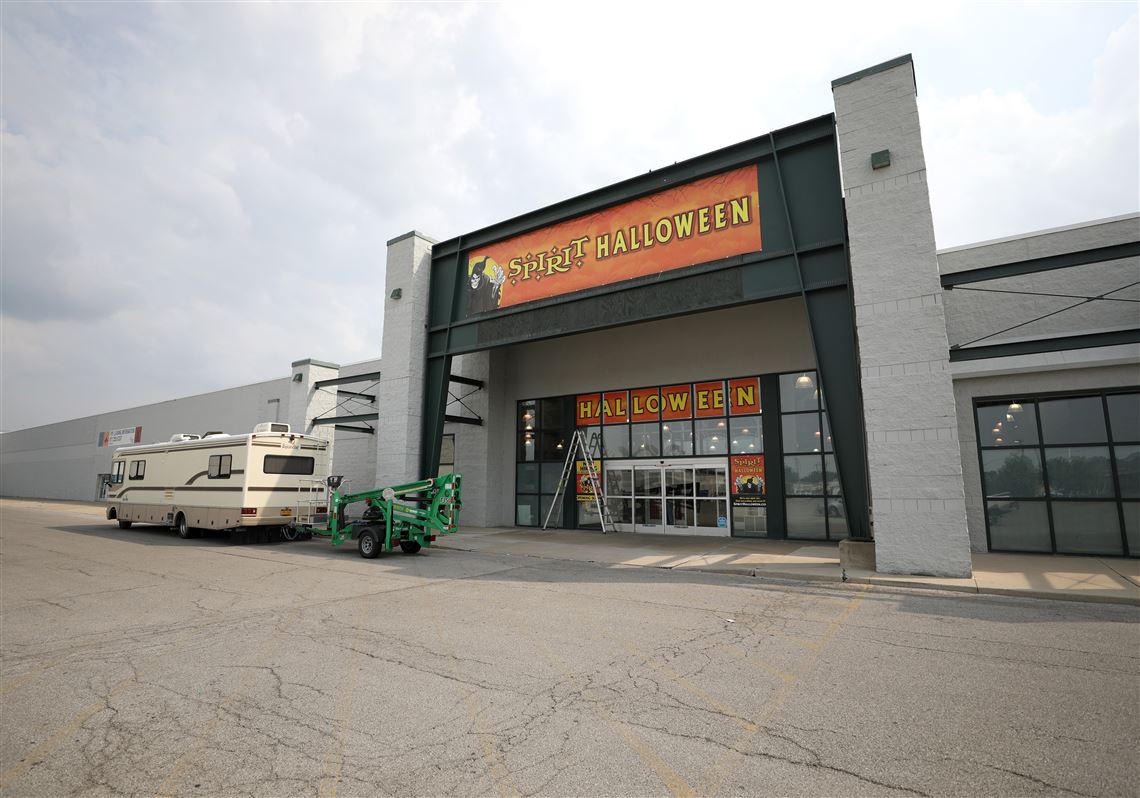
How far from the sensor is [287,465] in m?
16.5

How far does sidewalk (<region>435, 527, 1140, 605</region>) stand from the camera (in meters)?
8.73

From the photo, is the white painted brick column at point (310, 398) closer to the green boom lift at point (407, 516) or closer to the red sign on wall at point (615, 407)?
the green boom lift at point (407, 516)

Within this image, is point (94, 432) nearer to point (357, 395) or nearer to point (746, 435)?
point (357, 395)

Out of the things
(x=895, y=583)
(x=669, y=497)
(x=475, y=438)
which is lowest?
(x=895, y=583)

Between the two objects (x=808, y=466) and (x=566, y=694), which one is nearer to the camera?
(x=566, y=694)

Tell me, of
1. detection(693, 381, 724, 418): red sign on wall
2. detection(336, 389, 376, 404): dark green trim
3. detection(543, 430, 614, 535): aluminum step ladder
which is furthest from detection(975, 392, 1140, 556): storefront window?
detection(336, 389, 376, 404): dark green trim

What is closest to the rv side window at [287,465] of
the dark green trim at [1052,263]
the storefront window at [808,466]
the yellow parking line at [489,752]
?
the yellow parking line at [489,752]

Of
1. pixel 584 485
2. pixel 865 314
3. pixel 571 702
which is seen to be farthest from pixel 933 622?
pixel 584 485

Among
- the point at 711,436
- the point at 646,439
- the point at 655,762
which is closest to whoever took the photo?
the point at 655,762

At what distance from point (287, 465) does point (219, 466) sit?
190cm

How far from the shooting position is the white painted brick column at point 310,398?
2439cm

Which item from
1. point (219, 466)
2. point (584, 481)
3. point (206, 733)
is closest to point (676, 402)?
point (584, 481)

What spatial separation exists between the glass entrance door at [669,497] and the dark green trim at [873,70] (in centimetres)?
991

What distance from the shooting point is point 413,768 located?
3365 millimetres
